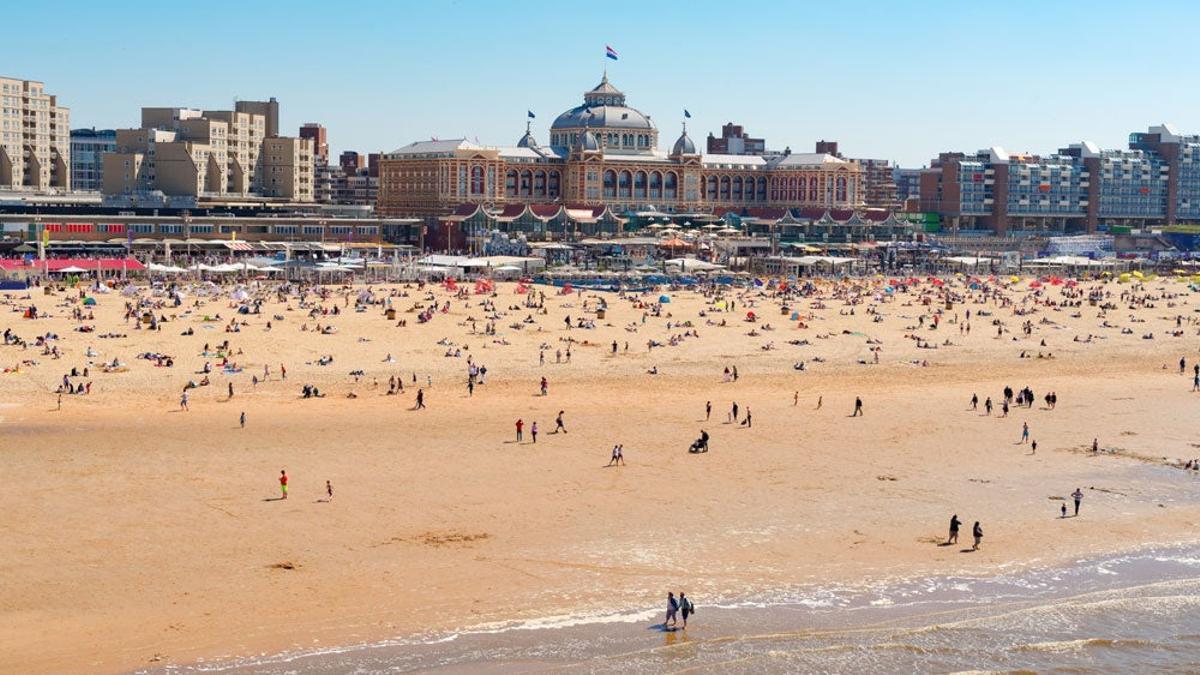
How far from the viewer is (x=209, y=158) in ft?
423

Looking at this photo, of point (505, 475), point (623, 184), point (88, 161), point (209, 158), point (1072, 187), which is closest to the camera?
point (505, 475)

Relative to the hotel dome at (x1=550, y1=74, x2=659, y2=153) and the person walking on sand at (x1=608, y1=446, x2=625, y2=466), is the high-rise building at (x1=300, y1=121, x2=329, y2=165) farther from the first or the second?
the person walking on sand at (x1=608, y1=446, x2=625, y2=466)

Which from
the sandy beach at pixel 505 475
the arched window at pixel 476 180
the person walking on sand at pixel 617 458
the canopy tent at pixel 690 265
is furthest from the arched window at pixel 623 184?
the person walking on sand at pixel 617 458

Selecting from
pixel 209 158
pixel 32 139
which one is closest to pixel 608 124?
pixel 209 158

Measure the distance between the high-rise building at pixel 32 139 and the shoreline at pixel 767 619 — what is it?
342 feet

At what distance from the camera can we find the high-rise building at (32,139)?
120812 mm

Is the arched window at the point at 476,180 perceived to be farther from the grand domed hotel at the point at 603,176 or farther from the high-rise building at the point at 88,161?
the high-rise building at the point at 88,161

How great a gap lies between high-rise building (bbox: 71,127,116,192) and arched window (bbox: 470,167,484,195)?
38819 mm

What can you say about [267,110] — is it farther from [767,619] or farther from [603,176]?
[767,619]

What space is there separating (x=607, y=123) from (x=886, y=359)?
265 ft

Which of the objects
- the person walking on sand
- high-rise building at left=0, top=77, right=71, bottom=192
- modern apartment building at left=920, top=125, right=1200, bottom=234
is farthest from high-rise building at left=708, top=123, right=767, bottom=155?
the person walking on sand

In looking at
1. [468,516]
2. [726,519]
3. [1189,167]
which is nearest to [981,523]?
[726,519]

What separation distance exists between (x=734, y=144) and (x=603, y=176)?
4059cm

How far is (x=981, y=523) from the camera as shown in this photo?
31172 mm
